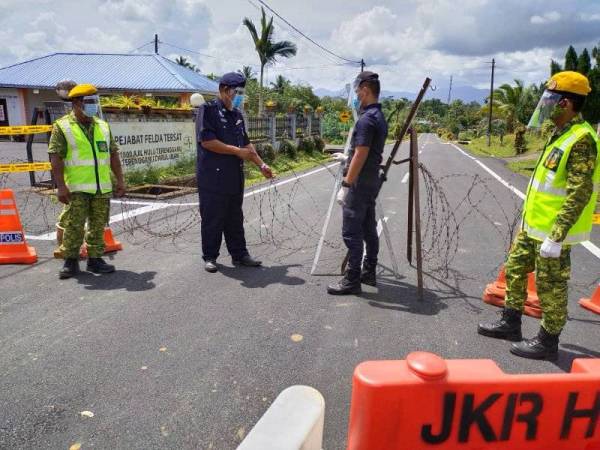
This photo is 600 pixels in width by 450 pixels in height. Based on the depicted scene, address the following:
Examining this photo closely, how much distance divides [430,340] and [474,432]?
5.73 ft

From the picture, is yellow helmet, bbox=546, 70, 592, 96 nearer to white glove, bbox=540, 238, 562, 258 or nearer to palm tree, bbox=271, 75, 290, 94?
white glove, bbox=540, 238, 562, 258

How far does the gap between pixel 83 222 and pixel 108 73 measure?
2582 centimetres

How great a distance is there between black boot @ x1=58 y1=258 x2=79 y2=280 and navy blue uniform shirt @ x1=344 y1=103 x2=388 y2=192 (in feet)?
9.76

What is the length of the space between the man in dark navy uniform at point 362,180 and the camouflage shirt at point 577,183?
1.58 meters

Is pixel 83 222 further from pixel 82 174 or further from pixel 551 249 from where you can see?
pixel 551 249

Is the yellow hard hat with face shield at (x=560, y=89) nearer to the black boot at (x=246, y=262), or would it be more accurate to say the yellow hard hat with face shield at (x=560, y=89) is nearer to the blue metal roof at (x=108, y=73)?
the black boot at (x=246, y=262)

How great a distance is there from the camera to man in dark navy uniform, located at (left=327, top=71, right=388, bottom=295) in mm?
4098

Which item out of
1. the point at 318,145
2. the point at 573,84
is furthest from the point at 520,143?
the point at 573,84

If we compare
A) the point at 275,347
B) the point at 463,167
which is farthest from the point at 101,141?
the point at 463,167

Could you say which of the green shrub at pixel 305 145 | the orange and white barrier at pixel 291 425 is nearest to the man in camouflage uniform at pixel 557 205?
the orange and white barrier at pixel 291 425

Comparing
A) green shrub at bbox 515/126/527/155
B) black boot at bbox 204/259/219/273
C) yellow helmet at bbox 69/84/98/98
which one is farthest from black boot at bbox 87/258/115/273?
green shrub at bbox 515/126/527/155

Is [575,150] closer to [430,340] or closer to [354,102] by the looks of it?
[430,340]

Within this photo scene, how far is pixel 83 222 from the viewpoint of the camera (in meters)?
4.81

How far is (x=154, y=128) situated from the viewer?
11867 millimetres
